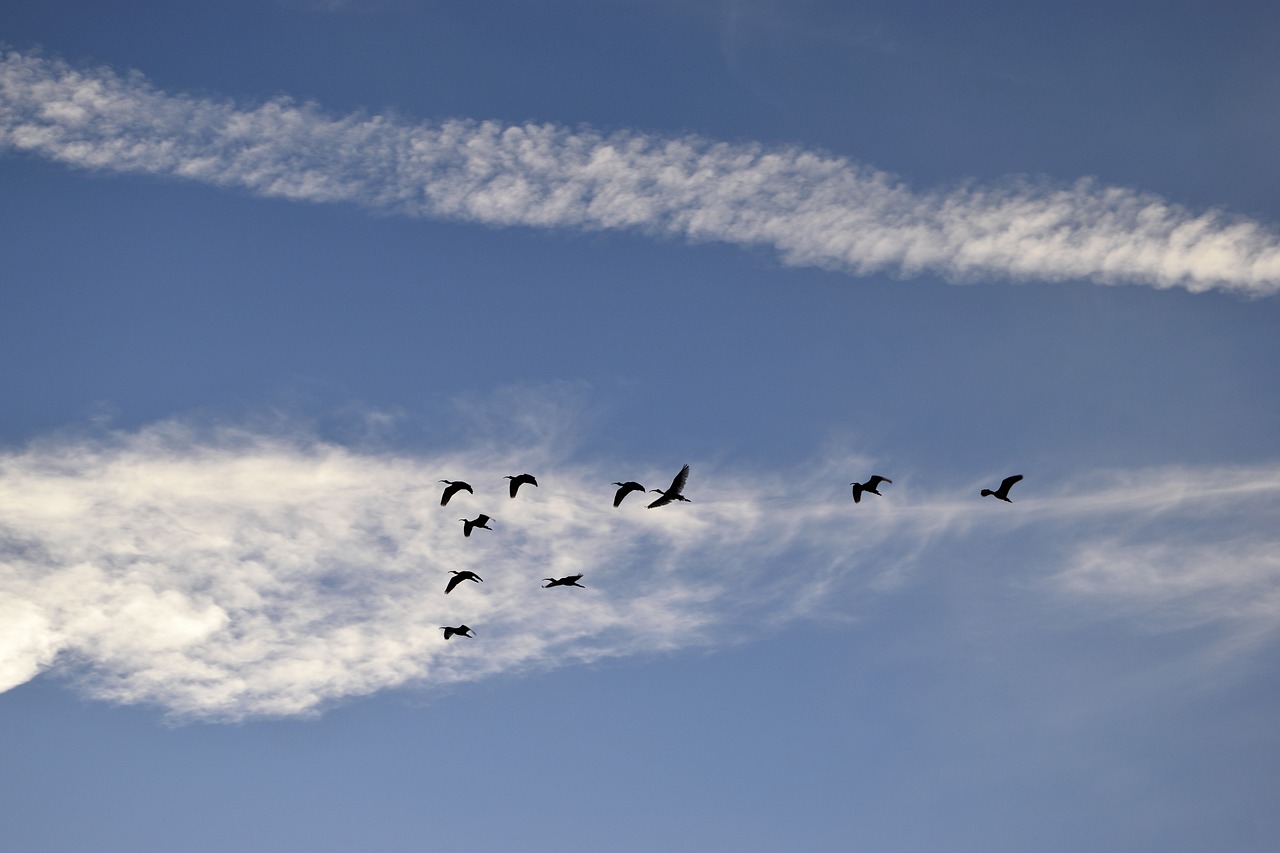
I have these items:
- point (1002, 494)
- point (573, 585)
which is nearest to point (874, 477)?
point (1002, 494)

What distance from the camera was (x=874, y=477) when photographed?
10994 centimetres

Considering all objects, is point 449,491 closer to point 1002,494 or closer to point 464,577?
point 464,577

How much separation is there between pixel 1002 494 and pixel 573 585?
31.2m

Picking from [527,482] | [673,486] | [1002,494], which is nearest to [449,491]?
[527,482]

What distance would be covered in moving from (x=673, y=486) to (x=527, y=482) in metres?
10.1

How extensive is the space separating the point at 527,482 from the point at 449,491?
Answer: 20.0 feet

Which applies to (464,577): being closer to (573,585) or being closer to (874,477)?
(573,585)

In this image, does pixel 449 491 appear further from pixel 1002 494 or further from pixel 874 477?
pixel 1002 494

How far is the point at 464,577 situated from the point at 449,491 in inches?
256

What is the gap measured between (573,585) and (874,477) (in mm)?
23128

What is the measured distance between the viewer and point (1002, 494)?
365 ft

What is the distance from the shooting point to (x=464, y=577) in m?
113

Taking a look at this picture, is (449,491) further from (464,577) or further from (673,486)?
(673,486)

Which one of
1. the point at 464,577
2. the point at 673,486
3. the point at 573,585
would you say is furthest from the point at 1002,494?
the point at 464,577
